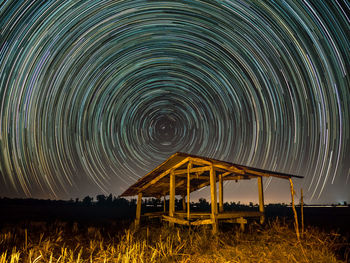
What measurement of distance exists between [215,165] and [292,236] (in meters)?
3.87

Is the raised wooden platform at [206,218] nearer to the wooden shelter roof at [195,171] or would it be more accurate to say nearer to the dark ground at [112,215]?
the wooden shelter roof at [195,171]

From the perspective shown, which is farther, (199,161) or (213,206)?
(199,161)

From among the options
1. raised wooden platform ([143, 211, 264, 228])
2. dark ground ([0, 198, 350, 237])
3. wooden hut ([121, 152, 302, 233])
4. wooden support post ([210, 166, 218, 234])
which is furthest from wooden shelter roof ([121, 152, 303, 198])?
dark ground ([0, 198, 350, 237])

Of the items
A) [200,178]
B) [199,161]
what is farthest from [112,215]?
[199,161]

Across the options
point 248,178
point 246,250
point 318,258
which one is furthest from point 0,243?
point 248,178

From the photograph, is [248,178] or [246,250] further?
[248,178]

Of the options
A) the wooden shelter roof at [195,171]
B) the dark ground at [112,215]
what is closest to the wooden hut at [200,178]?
the wooden shelter roof at [195,171]

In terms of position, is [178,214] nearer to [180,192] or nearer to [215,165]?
[215,165]

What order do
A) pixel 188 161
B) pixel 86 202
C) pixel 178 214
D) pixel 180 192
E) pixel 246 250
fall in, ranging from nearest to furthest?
1. pixel 246 250
2. pixel 188 161
3. pixel 178 214
4. pixel 180 192
5. pixel 86 202

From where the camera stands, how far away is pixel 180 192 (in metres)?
19.2

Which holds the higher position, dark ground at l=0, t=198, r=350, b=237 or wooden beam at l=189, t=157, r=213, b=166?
wooden beam at l=189, t=157, r=213, b=166

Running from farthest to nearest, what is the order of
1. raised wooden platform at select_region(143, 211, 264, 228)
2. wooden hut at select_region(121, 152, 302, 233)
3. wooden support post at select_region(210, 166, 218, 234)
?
wooden hut at select_region(121, 152, 302, 233)
raised wooden platform at select_region(143, 211, 264, 228)
wooden support post at select_region(210, 166, 218, 234)

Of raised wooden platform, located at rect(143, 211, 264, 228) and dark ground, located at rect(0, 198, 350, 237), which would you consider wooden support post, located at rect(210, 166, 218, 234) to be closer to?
raised wooden platform, located at rect(143, 211, 264, 228)

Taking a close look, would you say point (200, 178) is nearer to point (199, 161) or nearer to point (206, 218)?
point (206, 218)
